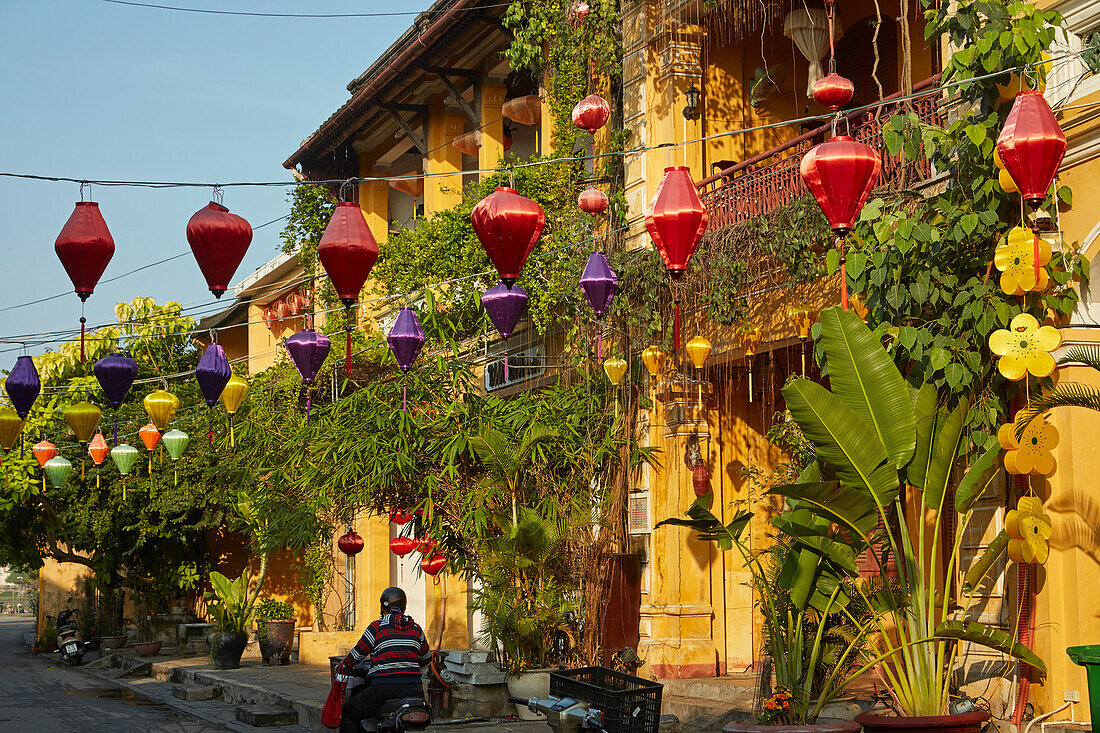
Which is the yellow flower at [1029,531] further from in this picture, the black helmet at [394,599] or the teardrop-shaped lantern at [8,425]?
the teardrop-shaped lantern at [8,425]

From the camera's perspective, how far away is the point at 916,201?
9477mm

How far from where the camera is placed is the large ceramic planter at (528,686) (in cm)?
1194

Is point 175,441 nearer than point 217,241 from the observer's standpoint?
No

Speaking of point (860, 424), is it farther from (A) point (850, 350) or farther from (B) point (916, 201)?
(B) point (916, 201)

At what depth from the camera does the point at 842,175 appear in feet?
25.2

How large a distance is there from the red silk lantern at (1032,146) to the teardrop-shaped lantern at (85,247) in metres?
6.33

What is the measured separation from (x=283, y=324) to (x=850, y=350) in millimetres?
18690

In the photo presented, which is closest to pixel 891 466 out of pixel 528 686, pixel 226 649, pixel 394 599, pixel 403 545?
pixel 394 599

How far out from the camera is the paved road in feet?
44.3

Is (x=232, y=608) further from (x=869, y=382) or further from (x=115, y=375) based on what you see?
(x=869, y=382)

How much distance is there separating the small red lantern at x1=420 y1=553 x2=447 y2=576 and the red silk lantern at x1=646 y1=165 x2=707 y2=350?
6.15 m

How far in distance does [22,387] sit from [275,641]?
862 cm

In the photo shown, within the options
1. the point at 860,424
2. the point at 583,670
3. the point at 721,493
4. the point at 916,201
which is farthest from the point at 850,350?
the point at 721,493

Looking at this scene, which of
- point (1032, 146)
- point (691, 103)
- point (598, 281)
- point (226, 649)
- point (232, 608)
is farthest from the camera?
point (232, 608)
